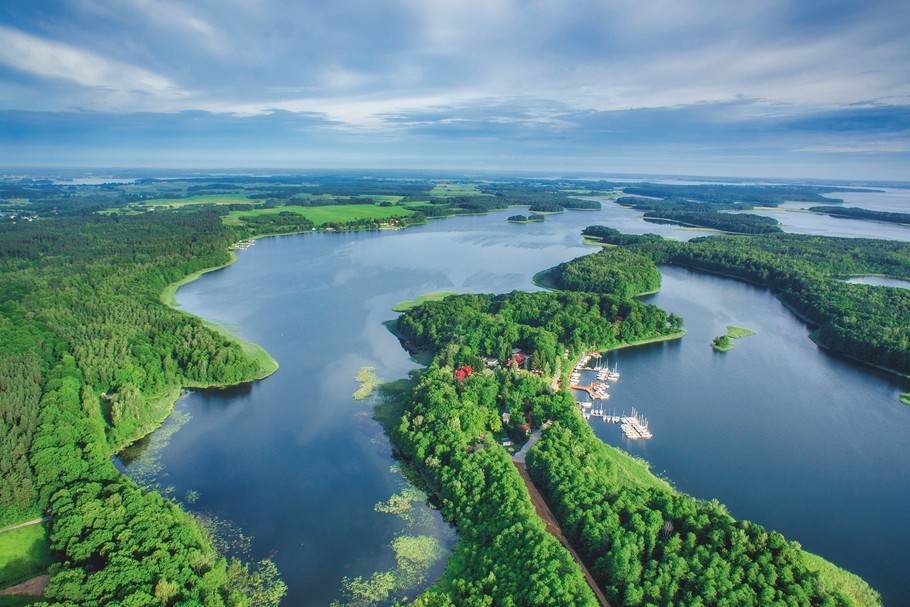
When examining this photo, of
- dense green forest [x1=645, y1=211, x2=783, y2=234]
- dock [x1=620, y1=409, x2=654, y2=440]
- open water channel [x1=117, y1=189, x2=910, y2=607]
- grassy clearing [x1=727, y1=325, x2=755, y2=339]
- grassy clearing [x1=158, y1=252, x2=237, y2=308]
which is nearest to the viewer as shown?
open water channel [x1=117, y1=189, x2=910, y2=607]

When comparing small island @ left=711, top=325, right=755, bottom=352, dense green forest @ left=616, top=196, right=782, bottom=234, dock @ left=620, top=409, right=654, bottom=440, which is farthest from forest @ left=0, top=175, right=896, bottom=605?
dense green forest @ left=616, top=196, right=782, bottom=234

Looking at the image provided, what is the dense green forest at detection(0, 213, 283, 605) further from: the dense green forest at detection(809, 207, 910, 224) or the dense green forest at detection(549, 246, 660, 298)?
the dense green forest at detection(809, 207, 910, 224)

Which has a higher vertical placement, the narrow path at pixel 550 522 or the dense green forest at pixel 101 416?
the dense green forest at pixel 101 416

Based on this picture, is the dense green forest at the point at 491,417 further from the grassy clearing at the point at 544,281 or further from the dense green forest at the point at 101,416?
the grassy clearing at the point at 544,281

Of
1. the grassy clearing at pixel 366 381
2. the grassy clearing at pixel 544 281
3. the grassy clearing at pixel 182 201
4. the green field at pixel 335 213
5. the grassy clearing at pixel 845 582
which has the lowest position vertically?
the grassy clearing at pixel 845 582

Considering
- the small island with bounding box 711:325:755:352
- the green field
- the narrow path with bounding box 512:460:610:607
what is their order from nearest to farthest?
the narrow path with bounding box 512:460:610:607, the small island with bounding box 711:325:755:352, the green field

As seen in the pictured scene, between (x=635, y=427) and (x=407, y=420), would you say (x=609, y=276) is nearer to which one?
(x=635, y=427)

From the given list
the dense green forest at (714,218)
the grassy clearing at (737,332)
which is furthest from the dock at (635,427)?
the dense green forest at (714,218)

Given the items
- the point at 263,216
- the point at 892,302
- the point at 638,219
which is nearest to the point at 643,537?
the point at 892,302
